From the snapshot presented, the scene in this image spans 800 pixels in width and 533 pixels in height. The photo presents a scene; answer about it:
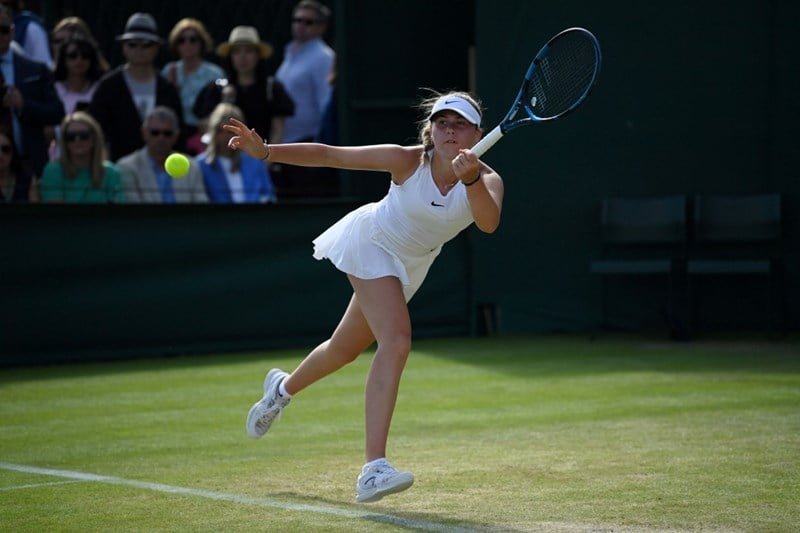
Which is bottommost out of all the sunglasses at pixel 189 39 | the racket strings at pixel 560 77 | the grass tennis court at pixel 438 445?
the grass tennis court at pixel 438 445

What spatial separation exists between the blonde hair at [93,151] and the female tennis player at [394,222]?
4907 millimetres

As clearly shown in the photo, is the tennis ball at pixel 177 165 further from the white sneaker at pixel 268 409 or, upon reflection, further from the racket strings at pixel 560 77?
the racket strings at pixel 560 77

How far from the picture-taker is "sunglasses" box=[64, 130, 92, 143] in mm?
10328

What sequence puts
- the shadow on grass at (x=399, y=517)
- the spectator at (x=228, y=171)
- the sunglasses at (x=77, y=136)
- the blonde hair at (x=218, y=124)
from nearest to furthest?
the shadow on grass at (x=399, y=517)
the sunglasses at (x=77, y=136)
the blonde hair at (x=218, y=124)
the spectator at (x=228, y=171)

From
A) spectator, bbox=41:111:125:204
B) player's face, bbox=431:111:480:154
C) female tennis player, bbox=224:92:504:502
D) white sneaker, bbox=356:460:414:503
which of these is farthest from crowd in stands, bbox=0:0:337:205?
white sneaker, bbox=356:460:414:503

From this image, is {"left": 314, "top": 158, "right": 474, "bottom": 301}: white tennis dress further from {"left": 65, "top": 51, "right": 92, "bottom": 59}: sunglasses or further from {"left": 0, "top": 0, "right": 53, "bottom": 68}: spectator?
{"left": 0, "top": 0, "right": 53, "bottom": 68}: spectator

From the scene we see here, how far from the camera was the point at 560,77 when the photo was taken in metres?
6.50

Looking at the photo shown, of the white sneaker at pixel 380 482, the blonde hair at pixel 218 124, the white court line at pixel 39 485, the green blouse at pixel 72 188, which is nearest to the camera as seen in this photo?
the white sneaker at pixel 380 482

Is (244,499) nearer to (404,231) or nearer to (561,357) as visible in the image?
(404,231)

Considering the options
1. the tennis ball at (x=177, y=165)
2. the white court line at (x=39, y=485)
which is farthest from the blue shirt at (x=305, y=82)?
the white court line at (x=39, y=485)

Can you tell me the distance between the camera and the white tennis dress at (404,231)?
5613 mm

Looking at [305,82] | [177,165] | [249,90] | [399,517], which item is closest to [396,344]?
[399,517]

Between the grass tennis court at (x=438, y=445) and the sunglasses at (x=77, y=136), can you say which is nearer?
the grass tennis court at (x=438, y=445)

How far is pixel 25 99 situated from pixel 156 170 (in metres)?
1.19
